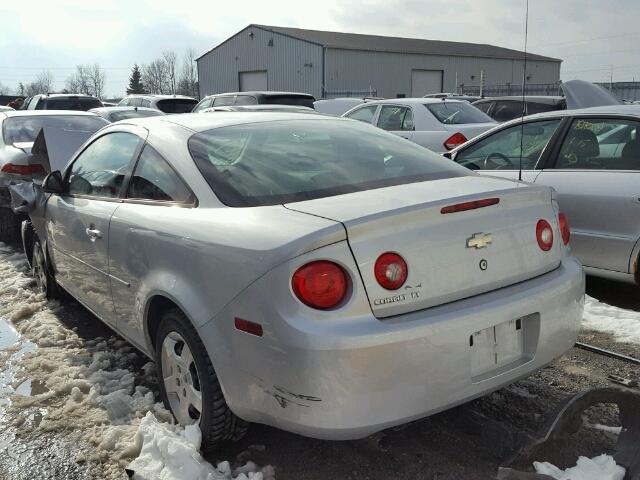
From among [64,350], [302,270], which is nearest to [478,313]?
[302,270]

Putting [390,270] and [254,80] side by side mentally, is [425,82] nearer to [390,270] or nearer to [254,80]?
[254,80]

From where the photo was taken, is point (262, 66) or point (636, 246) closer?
point (636, 246)

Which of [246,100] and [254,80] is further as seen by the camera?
[254,80]

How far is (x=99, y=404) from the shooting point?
11.2 ft

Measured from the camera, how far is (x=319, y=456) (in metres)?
2.86

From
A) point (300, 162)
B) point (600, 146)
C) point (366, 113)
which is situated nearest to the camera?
point (300, 162)

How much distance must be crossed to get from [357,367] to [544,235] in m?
1.19

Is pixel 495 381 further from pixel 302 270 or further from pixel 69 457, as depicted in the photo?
pixel 69 457

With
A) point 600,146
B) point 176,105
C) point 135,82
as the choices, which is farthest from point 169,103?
point 135,82

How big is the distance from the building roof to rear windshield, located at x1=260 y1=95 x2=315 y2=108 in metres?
26.1

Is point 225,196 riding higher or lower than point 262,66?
lower

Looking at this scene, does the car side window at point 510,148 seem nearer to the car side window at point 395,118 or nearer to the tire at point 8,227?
the car side window at point 395,118

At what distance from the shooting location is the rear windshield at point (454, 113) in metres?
9.83

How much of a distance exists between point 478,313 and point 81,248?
2528 millimetres
